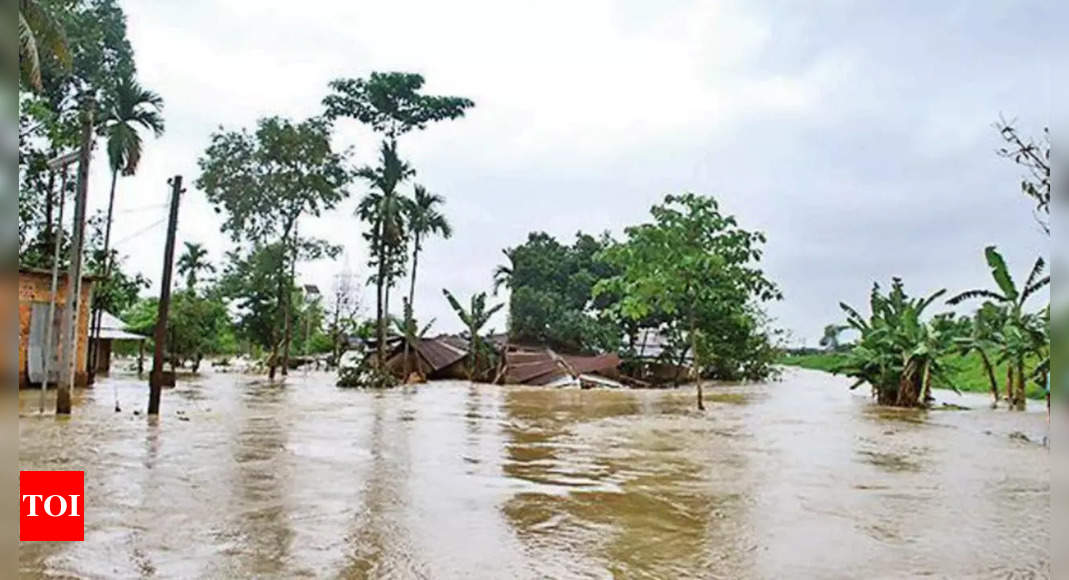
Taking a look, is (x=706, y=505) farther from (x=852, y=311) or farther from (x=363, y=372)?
(x=363, y=372)

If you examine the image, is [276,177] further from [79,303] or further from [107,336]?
[79,303]

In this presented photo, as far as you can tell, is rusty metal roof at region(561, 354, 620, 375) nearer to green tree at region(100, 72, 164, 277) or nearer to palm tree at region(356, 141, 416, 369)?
palm tree at region(356, 141, 416, 369)

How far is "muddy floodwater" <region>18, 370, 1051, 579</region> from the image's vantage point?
18.5 ft

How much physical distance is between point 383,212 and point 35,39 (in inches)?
724

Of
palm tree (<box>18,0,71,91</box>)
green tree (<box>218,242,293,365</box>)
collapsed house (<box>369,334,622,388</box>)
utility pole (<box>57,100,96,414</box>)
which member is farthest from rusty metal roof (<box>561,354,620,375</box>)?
palm tree (<box>18,0,71,91</box>)

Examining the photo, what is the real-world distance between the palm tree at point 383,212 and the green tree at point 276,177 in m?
3.70

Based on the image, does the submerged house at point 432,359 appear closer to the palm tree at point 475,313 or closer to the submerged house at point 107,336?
the palm tree at point 475,313

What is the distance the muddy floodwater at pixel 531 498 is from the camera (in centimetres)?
564

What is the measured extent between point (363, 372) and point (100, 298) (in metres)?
9.53

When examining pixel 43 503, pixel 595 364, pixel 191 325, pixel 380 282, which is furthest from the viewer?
pixel 595 364

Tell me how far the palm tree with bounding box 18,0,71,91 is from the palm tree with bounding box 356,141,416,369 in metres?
17.0

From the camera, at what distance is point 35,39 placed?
13.8 metres

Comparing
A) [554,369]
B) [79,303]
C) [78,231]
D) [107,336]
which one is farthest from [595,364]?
[78,231]

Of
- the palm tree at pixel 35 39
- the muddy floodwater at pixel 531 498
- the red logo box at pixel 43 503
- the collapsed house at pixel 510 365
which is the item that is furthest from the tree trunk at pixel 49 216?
the red logo box at pixel 43 503
